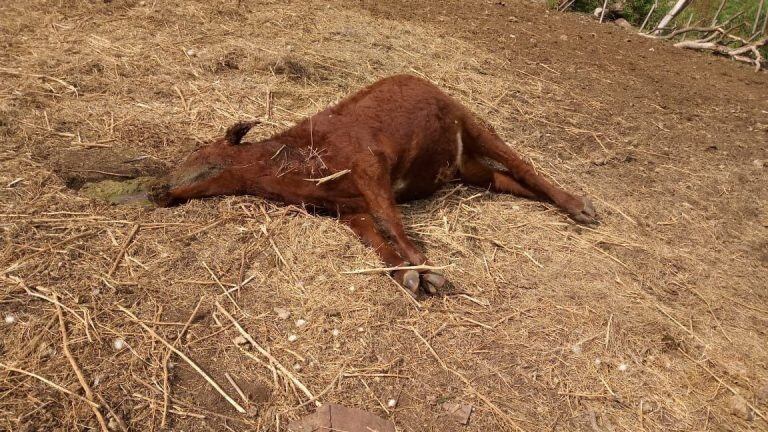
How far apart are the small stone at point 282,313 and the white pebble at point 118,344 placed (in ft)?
2.61

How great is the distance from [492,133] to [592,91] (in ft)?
8.36

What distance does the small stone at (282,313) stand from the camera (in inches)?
121

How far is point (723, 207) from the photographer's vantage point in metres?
4.75

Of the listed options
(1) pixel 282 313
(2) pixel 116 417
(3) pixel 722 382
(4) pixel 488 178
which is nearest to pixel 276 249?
(1) pixel 282 313

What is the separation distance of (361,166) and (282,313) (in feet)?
3.77

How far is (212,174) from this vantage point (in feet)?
12.6

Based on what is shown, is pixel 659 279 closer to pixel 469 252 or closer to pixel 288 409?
pixel 469 252

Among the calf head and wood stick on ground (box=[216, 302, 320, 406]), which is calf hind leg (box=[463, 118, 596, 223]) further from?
wood stick on ground (box=[216, 302, 320, 406])

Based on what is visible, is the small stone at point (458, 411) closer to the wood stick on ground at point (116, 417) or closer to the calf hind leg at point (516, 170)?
the wood stick on ground at point (116, 417)

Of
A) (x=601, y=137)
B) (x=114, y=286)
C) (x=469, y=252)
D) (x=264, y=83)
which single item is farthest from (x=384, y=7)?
(x=114, y=286)

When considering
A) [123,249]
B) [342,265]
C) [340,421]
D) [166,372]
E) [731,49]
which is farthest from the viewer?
[731,49]

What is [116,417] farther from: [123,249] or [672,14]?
[672,14]

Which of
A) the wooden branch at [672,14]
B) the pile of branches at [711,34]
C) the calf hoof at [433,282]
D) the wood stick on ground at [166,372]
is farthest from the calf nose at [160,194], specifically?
the wooden branch at [672,14]

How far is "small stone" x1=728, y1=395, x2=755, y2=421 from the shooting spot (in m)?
2.83
